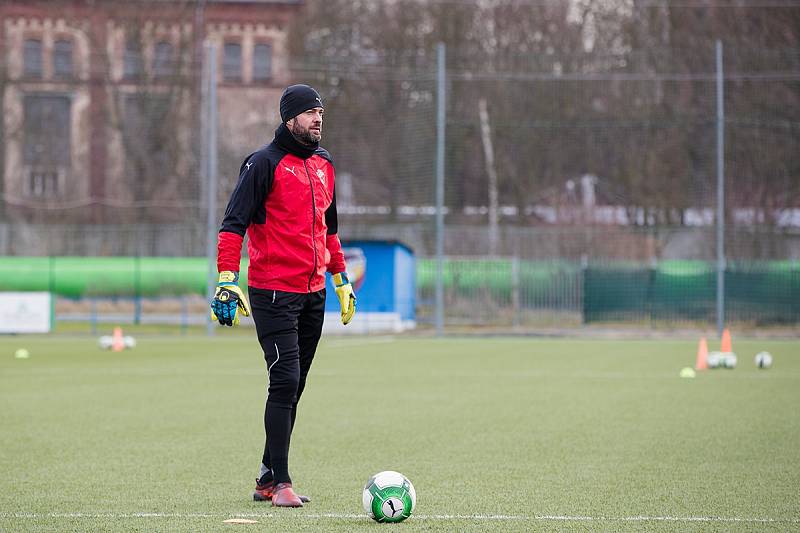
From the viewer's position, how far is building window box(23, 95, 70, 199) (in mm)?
34344

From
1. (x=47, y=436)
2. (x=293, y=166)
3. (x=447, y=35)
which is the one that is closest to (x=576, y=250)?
(x=447, y=35)

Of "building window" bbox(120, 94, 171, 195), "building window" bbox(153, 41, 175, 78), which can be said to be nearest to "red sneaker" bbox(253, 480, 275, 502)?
"building window" bbox(120, 94, 171, 195)

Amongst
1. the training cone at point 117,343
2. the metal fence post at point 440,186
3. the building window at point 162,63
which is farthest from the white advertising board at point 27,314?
the building window at point 162,63

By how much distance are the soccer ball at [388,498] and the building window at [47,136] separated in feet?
97.4

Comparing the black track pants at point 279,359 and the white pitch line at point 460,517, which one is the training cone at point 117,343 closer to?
the black track pants at point 279,359

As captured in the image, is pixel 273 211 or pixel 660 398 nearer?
pixel 273 211

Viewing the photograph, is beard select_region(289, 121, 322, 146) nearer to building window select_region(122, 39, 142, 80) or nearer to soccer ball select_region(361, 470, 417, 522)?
soccer ball select_region(361, 470, 417, 522)

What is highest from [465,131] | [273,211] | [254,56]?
[254,56]

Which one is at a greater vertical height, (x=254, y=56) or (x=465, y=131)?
(x=254, y=56)

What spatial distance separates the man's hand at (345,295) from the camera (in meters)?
6.68

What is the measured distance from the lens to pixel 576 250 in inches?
1192

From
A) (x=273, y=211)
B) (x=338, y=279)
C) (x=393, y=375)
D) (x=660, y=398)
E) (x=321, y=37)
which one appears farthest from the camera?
(x=321, y=37)

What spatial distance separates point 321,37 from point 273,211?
30473 mm

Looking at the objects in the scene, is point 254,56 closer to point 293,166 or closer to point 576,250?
point 576,250
